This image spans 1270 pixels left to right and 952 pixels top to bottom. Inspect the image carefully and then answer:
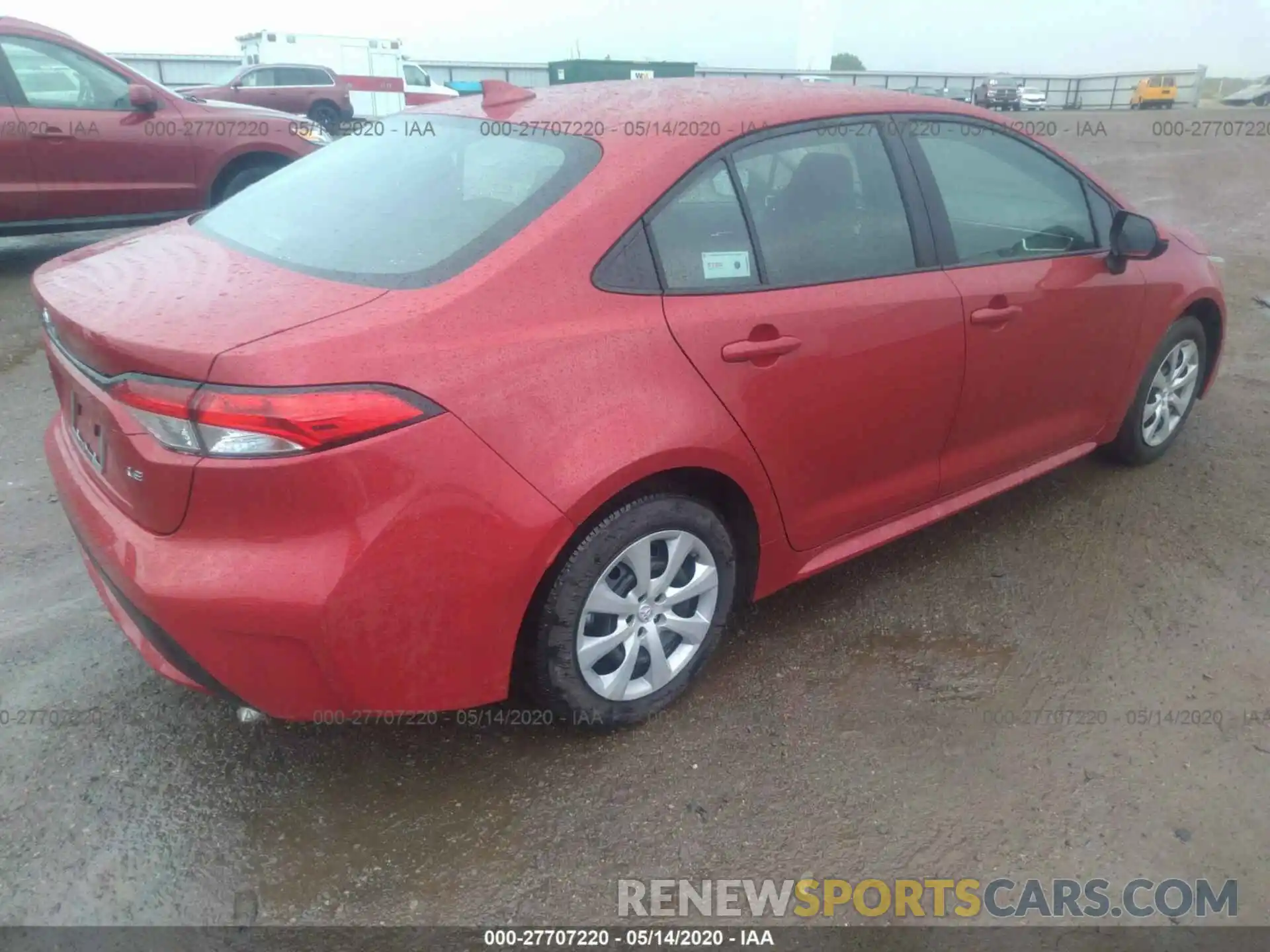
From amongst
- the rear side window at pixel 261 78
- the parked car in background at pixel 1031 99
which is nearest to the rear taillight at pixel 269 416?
the rear side window at pixel 261 78

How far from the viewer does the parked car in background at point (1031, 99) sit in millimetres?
34875

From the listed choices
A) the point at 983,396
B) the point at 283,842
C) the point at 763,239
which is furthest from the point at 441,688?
the point at 983,396

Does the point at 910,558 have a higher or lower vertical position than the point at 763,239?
lower

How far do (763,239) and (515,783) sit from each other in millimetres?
1583

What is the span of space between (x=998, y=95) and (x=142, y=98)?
34563mm

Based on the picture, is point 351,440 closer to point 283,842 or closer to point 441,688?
point 441,688

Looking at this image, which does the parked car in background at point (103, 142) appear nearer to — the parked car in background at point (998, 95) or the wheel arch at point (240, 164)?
the wheel arch at point (240, 164)

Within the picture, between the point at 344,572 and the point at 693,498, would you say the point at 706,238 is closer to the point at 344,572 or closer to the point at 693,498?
the point at 693,498

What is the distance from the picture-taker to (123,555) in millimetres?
2051

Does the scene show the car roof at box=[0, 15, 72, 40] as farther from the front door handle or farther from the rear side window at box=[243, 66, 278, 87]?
the rear side window at box=[243, 66, 278, 87]

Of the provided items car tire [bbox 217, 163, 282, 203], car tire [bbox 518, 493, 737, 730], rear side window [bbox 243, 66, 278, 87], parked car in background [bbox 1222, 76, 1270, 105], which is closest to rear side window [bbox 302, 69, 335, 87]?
rear side window [bbox 243, 66, 278, 87]

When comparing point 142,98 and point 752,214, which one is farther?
point 142,98

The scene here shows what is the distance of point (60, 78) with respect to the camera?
668cm

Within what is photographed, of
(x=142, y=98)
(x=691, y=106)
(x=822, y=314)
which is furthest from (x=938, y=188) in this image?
(x=142, y=98)
